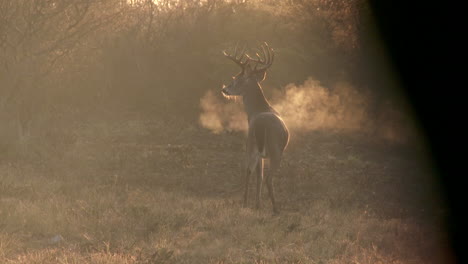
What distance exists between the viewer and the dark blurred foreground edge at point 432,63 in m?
20.4

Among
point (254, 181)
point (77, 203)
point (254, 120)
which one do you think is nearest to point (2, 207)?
point (77, 203)

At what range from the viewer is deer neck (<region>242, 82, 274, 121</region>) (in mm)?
13664

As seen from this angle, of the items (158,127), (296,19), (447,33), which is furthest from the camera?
(296,19)

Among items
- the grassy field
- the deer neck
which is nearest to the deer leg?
the grassy field

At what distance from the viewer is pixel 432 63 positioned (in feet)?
70.8

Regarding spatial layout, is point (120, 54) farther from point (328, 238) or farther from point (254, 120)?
point (328, 238)

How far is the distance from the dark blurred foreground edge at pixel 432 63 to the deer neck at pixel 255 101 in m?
7.15

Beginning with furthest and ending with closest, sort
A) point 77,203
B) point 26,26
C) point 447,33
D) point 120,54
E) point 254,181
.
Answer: point 120,54, point 447,33, point 26,26, point 254,181, point 77,203

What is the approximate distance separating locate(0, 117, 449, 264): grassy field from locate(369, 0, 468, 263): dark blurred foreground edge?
4.49 feet

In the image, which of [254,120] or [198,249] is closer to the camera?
[198,249]

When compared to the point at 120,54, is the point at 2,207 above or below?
below

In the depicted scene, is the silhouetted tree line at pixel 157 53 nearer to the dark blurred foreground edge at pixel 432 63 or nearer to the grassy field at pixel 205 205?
the dark blurred foreground edge at pixel 432 63

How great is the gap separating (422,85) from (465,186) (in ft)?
24.1

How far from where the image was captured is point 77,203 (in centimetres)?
1148
